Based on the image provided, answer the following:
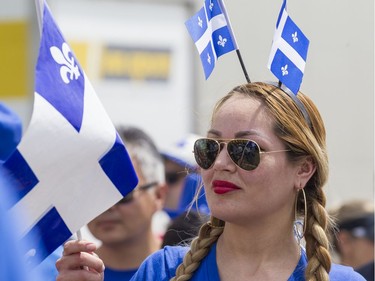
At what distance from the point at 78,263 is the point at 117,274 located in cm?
171

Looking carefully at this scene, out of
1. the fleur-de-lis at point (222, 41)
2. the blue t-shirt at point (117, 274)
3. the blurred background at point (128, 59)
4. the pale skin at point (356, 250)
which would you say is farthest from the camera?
the blurred background at point (128, 59)

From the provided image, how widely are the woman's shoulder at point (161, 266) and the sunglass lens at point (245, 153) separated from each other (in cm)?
35

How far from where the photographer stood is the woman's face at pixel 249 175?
2.93m

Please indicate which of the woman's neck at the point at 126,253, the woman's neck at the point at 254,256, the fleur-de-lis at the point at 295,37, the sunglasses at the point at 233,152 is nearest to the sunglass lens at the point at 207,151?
the sunglasses at the point at 233,152

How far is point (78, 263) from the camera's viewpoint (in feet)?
10.0

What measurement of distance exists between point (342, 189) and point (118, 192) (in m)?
3.07

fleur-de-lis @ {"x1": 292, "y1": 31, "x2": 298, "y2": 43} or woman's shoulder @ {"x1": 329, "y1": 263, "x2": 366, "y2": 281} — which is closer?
woman's shoulder @ {"x1": 329, "y1": 263, "x2": 366, "y2": 281}

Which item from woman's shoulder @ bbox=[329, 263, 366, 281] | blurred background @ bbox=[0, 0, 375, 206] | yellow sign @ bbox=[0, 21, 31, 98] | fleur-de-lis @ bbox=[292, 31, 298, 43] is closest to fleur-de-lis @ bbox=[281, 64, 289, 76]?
fleur-de-lis @ bbox=[292, 31, 298, 43]

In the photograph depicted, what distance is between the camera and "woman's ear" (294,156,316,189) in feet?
10.00

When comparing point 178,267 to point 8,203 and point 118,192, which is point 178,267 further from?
point 8,203

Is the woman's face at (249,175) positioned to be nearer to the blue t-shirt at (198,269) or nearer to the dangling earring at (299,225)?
the dangling earring at (299,225)

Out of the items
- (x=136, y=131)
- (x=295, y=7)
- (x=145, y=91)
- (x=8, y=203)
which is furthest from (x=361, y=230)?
(x=8, y=203)

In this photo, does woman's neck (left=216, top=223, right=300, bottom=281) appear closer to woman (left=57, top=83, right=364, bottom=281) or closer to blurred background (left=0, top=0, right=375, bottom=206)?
woman (left=57, top=83, right=364, bottom=281)

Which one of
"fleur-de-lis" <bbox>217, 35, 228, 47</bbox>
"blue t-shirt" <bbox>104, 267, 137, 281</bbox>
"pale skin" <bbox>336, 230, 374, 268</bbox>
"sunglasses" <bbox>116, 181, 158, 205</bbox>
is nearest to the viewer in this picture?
"fleur-de-lis" <bbox>217, 35, 228, 47</bbox>
